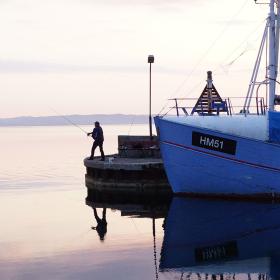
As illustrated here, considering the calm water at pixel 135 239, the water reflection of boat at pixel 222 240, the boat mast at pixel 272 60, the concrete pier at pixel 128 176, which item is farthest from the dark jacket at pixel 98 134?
the boat mast at pixel 272 60

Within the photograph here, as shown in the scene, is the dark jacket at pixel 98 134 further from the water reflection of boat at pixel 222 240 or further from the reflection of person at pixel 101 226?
the reflection of person at pixel 101 226

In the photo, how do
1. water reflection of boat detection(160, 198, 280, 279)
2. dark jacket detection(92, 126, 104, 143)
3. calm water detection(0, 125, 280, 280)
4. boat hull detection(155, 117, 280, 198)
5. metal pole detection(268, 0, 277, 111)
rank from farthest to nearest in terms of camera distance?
1. dark jacket detection(92, 126, 104, 143)
2. metal pole detection(268, 0, 277, 111)
3. boat hull detection(155, 117, 280, 198)
4. water reflection of boat detection(160, 198, 280, 279)
5. calm water detection(0, 125, 280, 280)

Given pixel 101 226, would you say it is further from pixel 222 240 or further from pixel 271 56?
pixel 271 56

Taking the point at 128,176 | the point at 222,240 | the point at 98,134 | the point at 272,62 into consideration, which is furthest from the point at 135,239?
the point at 272,62

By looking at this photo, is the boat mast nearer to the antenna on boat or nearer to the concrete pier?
the antenna on boat

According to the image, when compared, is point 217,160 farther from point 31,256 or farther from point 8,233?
point 31,256

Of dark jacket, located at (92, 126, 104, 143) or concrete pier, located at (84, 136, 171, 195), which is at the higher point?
dark jacket, located at (92, 126, 104, 143)

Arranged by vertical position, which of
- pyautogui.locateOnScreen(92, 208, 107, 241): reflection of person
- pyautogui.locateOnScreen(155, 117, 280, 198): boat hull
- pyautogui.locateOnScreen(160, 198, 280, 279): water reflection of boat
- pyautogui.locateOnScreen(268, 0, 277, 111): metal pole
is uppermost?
pyautogui.locateOnScreen(268, 0, 277, 111): metal pole

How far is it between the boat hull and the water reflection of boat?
1.94 ft

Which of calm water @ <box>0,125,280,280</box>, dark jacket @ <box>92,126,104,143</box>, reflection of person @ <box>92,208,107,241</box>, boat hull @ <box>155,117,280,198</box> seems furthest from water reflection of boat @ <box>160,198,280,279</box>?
dark jacket @ <box>92,126,104,143</box>

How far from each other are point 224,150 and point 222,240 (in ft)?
20.1

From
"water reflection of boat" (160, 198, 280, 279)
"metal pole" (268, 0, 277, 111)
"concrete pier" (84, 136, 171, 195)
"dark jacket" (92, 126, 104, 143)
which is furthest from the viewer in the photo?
"dark jacket" (92, 126, 104, 143)

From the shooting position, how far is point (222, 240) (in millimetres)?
18047

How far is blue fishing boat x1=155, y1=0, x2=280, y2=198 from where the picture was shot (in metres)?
23.4
